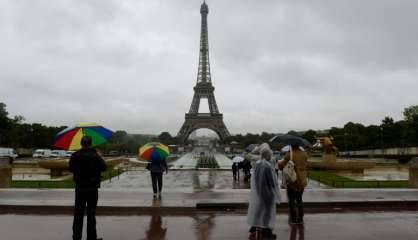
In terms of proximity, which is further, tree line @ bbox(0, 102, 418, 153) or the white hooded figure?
tree line @ bbox(0, 102, 418, 153)

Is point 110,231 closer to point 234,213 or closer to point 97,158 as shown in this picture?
point 97,158

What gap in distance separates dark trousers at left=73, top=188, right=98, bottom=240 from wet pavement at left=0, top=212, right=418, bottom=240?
24.2 inches

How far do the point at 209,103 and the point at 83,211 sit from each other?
119 meters

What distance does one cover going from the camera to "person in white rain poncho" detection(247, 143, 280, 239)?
909cm

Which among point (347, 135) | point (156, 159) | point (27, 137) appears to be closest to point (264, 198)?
point (156, 159)

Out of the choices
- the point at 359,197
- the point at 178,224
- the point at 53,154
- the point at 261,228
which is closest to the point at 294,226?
the point at 261,228

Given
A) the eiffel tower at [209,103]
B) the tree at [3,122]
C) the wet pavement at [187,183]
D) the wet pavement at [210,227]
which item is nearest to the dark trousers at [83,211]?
the wet pavement at [210,227]

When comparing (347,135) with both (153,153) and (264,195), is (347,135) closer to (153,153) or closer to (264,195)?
(153,153)

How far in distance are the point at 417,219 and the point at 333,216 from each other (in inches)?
80.5

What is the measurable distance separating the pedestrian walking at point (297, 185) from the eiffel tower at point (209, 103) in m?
112

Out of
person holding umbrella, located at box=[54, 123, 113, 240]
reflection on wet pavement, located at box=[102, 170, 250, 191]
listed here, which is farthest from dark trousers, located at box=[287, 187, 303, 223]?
reflection on wet pavement, located at box=[102, 170, 250, 191]

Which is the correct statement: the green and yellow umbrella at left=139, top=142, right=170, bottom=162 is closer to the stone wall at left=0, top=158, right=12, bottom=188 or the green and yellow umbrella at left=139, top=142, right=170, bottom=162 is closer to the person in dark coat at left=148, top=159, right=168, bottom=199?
the person in dark coat at left=148, top=159, right=168, bottom=199

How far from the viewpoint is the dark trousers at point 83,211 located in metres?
8.41

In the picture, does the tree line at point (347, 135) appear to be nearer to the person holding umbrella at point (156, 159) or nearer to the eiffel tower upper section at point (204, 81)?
the eiffel tower upper section at point (204, 81)
